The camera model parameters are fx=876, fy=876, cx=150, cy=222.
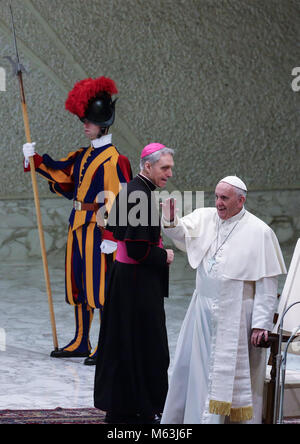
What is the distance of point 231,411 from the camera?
156 inches

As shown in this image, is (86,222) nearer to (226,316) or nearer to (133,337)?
(133,337)

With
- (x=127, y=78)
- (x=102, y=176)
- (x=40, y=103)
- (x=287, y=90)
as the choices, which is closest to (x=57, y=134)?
(x=40, y=103)

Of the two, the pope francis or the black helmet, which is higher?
the black helmet

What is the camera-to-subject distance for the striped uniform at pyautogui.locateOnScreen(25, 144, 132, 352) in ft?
19.2

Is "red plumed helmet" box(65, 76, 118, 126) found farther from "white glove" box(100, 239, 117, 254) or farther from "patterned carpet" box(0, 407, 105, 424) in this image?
"patterned carpet" box(0, 407, 105, 424)

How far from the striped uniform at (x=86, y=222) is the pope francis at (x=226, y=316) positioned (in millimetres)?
1712

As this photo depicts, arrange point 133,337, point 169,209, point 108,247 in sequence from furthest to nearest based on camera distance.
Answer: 1. point 108,247
2. point 133,337
3. point 169,209

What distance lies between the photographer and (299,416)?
161 inches

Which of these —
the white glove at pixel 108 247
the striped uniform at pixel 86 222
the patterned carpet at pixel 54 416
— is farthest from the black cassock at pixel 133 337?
the striped uniform at pixel 86 222

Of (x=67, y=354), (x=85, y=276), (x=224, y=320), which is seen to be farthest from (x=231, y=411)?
(x=67, y=354)

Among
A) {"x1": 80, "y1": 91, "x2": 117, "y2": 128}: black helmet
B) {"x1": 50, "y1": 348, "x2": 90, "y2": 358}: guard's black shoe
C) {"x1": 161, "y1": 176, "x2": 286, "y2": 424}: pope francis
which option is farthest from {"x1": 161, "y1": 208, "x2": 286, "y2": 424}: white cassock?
{"x1": 50, "y1": 348, "x2": 90, "y2": 358}: guard's black shoe

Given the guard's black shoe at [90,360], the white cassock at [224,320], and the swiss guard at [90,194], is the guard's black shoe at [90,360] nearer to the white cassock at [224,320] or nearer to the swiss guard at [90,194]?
the swiss guard at [90,194]

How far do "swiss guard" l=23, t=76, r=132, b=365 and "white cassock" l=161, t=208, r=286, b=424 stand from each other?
5.57 feet

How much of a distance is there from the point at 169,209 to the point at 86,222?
190 centimetres
